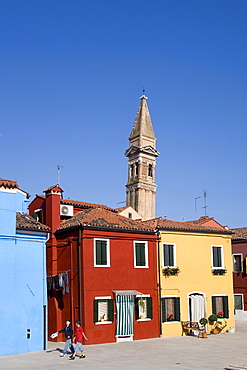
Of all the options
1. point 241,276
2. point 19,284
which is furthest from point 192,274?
point 19,284

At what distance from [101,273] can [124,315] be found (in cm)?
258

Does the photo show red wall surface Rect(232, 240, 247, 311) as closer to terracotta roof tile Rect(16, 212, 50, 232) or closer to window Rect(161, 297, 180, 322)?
window Rect(161, 297, 180, 322)

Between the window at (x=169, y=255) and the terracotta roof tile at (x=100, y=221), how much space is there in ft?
5.95

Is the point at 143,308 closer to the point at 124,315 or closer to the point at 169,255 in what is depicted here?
the point at 124,315

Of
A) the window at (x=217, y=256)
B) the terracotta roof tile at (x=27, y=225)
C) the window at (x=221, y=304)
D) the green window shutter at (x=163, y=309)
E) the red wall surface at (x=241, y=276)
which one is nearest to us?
the terracotta roof tile at (x=27, y=225)

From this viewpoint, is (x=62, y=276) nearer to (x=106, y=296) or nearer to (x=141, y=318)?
(x=106, y=296)

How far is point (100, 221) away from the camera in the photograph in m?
27.3

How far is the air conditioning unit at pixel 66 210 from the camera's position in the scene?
29391mm

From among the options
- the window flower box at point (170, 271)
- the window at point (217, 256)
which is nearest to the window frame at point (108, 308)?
the window flower box at point (170, 271)

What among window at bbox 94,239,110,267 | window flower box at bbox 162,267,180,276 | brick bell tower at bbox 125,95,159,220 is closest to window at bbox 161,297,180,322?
window flower box at bbox 162,267,180,276

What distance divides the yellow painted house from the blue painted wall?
8.19 meters

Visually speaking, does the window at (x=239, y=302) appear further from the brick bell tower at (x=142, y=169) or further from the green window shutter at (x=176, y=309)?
the brick bell tower at (x=142, y=169)

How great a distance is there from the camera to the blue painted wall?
21406 millimetres

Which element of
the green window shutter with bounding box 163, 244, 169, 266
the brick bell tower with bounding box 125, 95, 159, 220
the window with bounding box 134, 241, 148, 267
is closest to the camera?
the window with bounding box 134, 241, 148, 267
